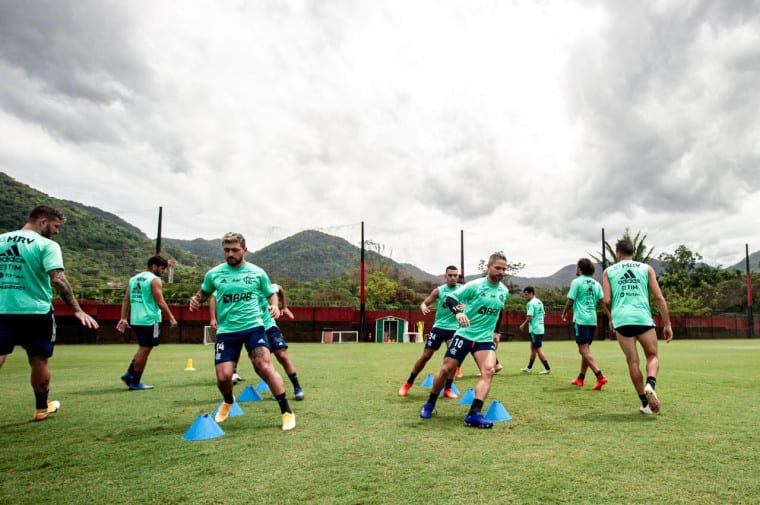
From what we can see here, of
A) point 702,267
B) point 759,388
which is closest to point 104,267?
point 759,388

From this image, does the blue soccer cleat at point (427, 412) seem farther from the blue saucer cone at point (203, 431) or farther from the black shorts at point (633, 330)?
the black shorts at point (633, 330)

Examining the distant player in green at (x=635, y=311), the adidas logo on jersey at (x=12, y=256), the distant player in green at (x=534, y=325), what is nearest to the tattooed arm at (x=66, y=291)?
the adidas logo on jersey at (x=12, y=256)

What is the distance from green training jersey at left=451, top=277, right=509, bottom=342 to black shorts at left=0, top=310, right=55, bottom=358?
477 centimetres

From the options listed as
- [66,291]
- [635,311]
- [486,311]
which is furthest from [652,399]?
[66,291]

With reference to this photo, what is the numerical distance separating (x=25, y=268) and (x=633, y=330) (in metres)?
7.34

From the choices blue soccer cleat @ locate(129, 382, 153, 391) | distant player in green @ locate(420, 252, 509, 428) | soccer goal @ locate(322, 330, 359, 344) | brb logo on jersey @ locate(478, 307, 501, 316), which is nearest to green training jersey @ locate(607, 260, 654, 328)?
distant player in green @ locate(420, 252, 509, 428)

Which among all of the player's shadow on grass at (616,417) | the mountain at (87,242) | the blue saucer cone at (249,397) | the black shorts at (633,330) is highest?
the mountain at (87,242)

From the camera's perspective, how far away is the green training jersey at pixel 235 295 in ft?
18.4

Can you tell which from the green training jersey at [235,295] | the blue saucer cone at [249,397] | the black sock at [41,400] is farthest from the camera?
the blue saucer cone at [249,397]

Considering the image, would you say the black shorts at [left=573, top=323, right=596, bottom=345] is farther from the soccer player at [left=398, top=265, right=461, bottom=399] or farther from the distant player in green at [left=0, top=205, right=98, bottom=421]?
the distant player in green at [left=0, top=205, right=98, bottom=421]

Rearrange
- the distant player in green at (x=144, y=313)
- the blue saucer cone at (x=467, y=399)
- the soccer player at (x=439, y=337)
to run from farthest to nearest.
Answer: the distant player in green at (x=144, y=313), the soccer player at (x=439, y=337), the blue saucer cone at (x=467, y=399)

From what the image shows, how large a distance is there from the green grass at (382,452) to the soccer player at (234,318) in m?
0.58

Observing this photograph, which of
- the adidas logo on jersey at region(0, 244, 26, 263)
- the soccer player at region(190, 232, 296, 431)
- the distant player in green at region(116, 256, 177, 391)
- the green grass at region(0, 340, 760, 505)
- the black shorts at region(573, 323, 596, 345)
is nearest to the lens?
the green grass at region(0, 340, 760, 505)

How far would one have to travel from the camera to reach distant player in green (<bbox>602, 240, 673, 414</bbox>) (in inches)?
244
